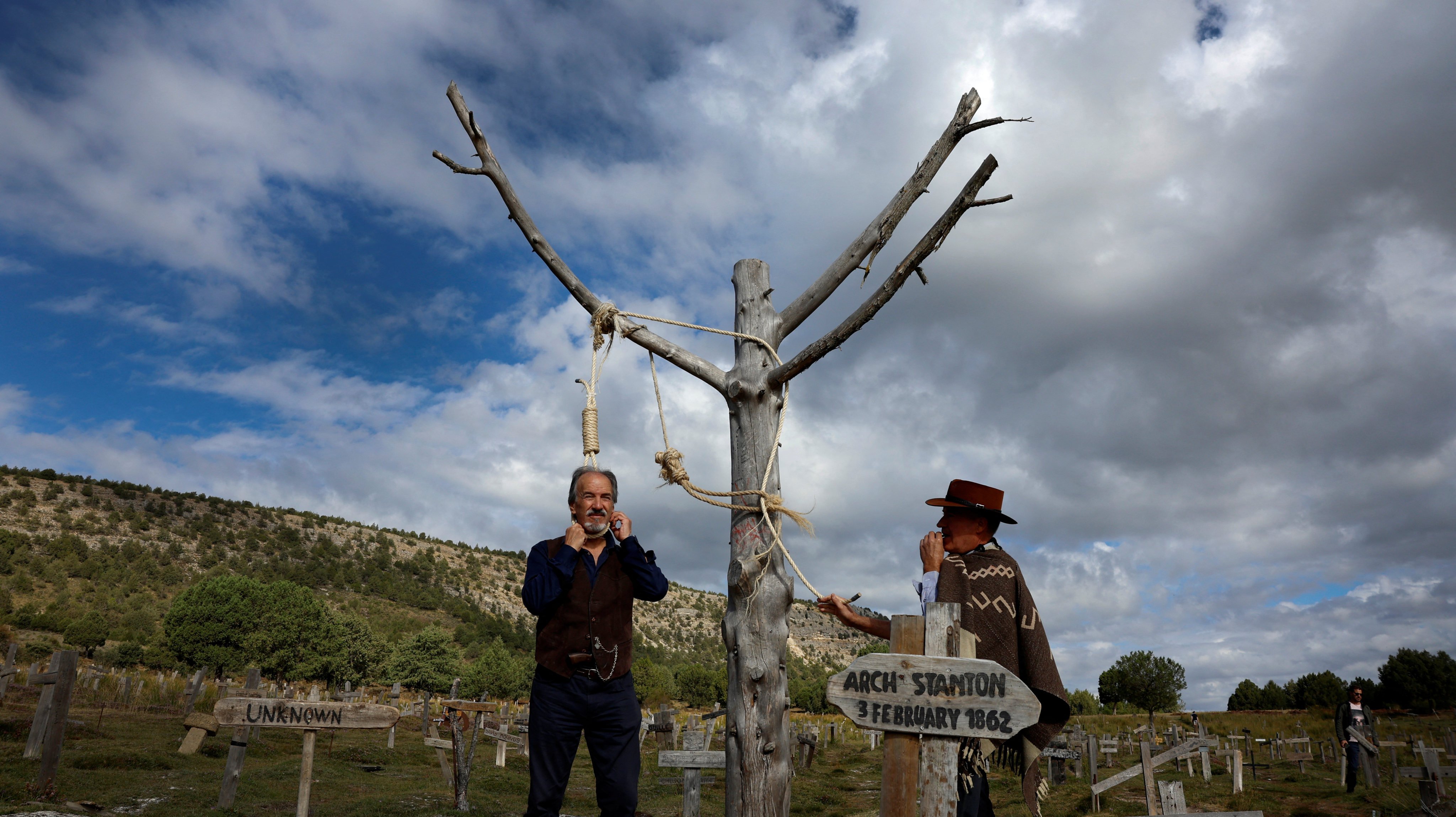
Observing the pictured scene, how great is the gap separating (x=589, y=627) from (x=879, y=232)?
2.59 meters

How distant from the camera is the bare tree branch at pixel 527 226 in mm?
4293

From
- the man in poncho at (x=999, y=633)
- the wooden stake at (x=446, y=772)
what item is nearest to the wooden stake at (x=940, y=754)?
the man in poncho at (x=999, y=633)

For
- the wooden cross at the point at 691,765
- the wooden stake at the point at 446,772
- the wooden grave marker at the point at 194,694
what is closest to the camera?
the wooden cross at the point at 691,765

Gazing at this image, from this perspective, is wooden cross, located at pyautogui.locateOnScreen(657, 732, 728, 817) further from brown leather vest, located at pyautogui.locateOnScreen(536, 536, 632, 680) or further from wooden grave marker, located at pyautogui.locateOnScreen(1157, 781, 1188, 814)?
brown leather vest, located at pyautogui.locateOnScreen(536, 536, 632, 680)

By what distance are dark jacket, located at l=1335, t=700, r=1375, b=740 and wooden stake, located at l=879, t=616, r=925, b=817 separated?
54.1 ft

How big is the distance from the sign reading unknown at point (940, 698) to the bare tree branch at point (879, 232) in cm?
195

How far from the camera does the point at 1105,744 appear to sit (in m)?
22.1

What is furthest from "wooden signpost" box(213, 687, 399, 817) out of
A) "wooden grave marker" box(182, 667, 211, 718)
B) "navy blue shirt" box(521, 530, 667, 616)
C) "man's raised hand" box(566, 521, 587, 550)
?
"wooden grave marker" box(182, 667, 211, 718)

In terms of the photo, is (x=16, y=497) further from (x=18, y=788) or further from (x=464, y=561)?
(x=18, y=788)

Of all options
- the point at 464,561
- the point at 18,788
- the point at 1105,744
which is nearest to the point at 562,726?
the point at 18,788

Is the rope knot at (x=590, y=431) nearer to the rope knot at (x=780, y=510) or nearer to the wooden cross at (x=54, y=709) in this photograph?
the rope knot at (x=780, y=510)

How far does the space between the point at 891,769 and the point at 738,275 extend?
2.70 metres

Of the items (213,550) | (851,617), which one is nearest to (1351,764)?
(851,617)

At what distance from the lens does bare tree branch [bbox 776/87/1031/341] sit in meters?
3.96
